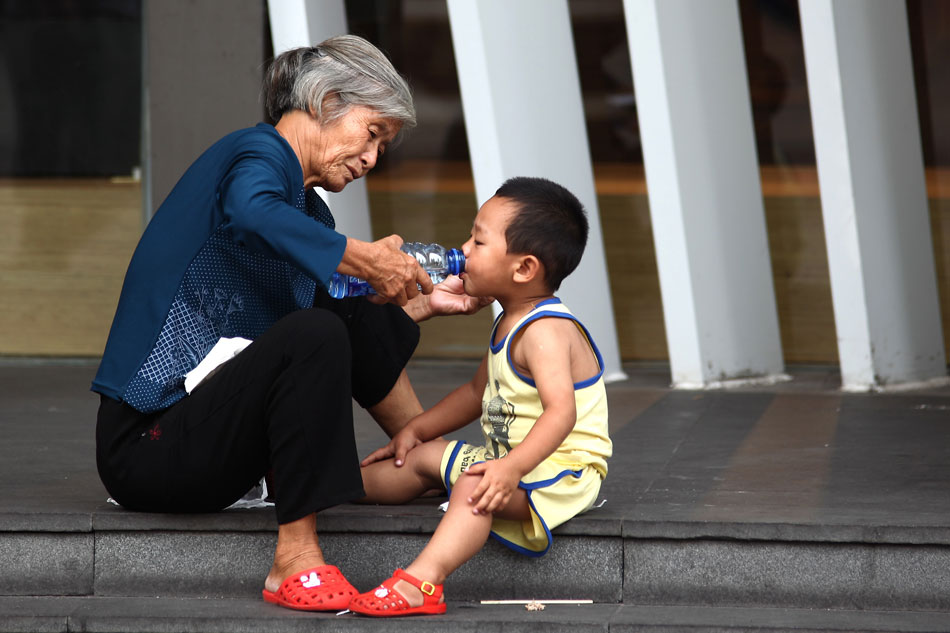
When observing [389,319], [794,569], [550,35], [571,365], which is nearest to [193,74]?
[550,35]

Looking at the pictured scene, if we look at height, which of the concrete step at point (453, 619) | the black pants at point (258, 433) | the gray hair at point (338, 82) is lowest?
the concrete step at point (453, 619)

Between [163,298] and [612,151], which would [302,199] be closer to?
[163,298]

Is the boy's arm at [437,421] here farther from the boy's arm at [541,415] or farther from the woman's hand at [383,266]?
the woman's hand at [383,266]

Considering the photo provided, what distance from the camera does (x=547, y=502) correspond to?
314 cm

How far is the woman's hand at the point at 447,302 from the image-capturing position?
3.45 meters

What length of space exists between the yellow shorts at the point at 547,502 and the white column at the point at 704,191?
2.93 m

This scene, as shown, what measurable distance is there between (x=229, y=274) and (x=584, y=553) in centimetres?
118

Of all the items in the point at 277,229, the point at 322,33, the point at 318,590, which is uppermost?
the point at 322,33

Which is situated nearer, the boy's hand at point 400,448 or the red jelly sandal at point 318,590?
the red jelly sandal at point 318,590

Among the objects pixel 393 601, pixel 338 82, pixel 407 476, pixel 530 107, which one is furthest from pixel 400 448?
pixel 530 107

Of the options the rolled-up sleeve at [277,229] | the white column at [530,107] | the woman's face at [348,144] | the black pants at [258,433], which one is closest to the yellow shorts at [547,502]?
the black pants at [258,433]

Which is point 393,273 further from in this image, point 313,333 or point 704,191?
point 704,191

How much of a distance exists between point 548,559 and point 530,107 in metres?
3.33

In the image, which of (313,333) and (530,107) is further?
(530,107)
